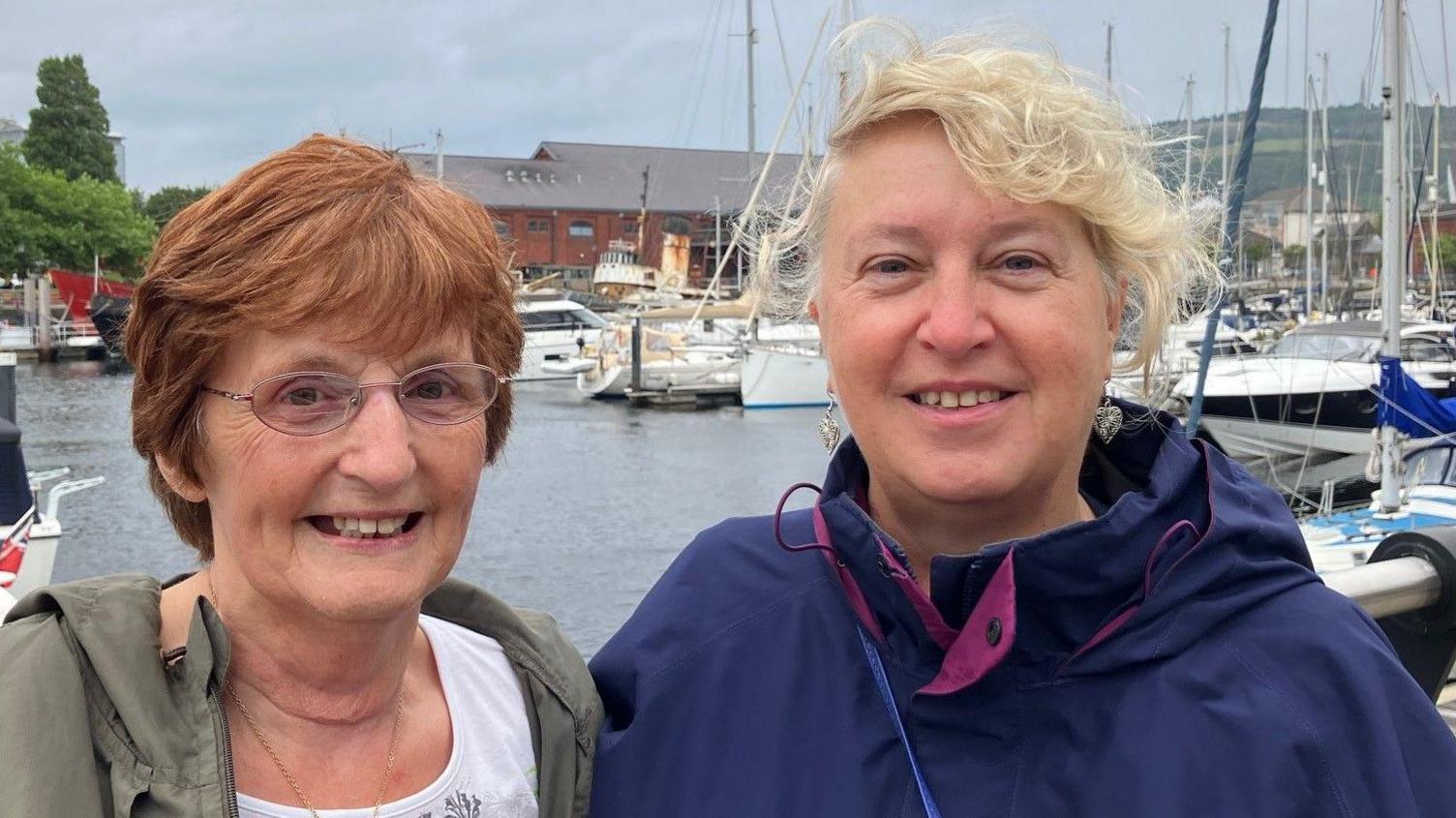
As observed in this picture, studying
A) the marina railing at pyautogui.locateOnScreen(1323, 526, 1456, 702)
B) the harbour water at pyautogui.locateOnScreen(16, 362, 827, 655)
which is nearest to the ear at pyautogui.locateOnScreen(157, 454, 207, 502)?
the marina railing at pyautogui.locateOnScreen(1323, 526, 1456, 702)

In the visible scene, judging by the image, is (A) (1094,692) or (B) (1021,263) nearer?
(A) (1094,692)

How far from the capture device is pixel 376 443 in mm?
2057

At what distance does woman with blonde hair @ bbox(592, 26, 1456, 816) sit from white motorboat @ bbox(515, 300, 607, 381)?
44.6 metres

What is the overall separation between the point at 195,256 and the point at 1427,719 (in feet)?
6.11

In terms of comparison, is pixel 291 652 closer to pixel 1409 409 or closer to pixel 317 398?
pixel 317 398

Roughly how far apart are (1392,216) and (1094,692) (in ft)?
43.7

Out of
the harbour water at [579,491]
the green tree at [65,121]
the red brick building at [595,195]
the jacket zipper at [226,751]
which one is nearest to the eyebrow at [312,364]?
the jacket zipper at [226,751]

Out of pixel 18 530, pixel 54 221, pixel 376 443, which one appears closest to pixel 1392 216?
pixel 18 530

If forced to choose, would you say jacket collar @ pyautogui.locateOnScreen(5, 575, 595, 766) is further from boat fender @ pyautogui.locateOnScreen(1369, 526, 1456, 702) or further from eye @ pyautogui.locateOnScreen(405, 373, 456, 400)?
boat fender @ pyautogui.locateOnScreen(1369, 526, 1456, 702)

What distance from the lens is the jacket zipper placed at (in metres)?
1.90

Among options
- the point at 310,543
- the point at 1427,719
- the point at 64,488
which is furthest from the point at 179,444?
the point at 64,488

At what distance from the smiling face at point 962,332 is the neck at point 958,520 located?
0.01 meters

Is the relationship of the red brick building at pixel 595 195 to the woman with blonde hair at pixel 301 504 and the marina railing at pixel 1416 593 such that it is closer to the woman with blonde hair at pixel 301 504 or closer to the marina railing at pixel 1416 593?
the marina railing at pixel 1416 593

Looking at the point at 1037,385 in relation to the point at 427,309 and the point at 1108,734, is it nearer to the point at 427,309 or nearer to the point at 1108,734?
the point at 1108,734
